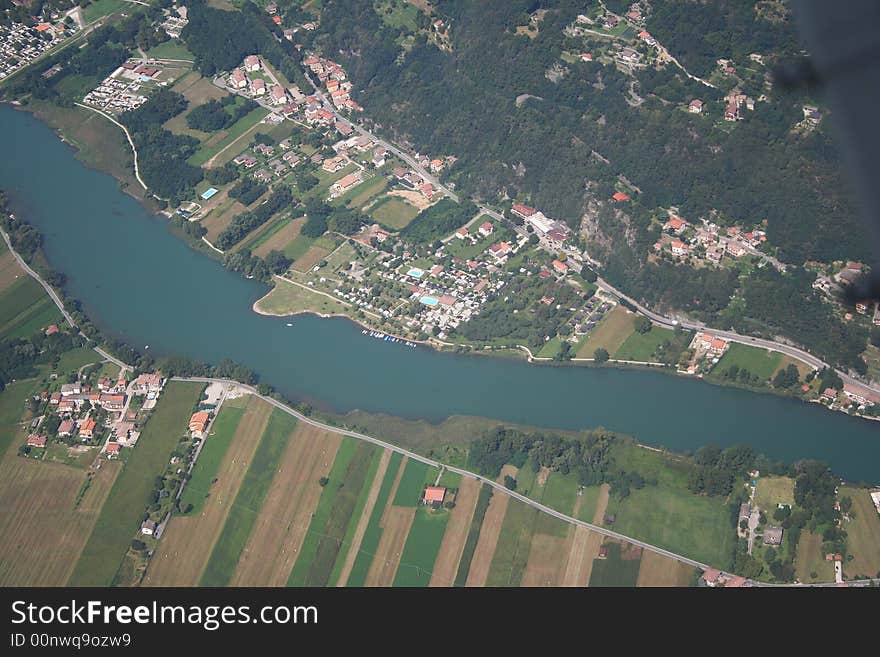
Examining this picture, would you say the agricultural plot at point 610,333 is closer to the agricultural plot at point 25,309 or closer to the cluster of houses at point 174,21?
the agricultural plot at point 25,309

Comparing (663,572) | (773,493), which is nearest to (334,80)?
(773,493)

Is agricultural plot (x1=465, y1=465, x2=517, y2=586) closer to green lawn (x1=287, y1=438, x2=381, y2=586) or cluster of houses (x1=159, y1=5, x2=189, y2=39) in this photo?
green lawn (x1=287, y1=438, x2=381, y2=586)

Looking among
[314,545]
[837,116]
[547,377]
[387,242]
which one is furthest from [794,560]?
[837,116]

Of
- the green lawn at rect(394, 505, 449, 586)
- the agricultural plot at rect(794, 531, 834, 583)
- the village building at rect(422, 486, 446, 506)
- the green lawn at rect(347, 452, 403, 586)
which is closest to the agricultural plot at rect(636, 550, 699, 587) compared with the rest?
the agricultural plot at rect(794, 531, 834, 583)

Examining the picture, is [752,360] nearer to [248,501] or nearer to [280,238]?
[248,501]

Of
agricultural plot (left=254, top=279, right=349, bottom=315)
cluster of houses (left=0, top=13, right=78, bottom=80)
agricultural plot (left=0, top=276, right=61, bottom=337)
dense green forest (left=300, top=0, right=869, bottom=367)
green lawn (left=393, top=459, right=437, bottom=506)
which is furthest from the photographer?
cluster of houses (left=0, top=13, right=78, bottom=80)

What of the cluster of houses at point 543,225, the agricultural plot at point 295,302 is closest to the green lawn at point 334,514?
the agricultural plot at point 295,302
